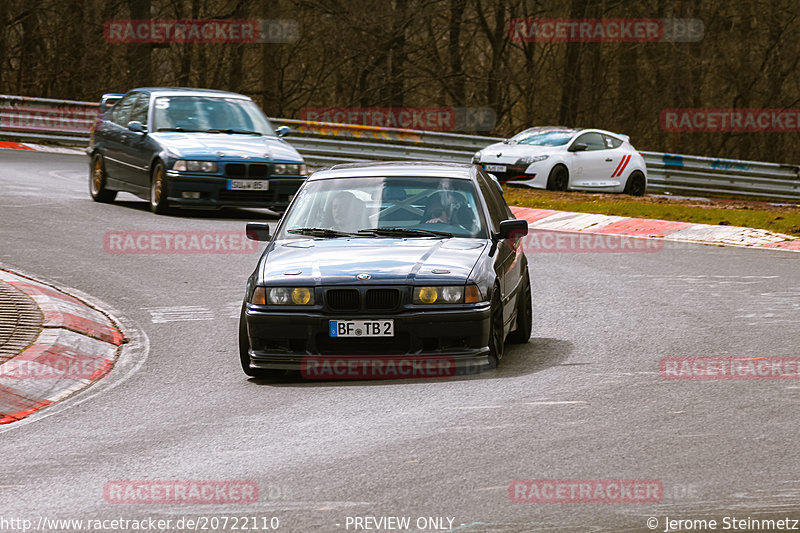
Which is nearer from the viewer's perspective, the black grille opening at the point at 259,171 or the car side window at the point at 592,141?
the black grille opening at the point at 259,171

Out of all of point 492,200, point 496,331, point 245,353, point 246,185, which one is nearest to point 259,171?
point 246,185

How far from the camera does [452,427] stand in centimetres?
695

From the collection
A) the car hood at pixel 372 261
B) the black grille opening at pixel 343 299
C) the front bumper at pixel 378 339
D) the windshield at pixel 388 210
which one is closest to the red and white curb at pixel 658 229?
the windshield at pixel 388 210

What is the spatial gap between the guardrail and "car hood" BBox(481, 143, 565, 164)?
3884 mm

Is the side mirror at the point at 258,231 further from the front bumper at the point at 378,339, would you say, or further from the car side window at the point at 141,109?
the car side window at the point at 141,109

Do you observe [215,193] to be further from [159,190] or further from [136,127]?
[136,127]

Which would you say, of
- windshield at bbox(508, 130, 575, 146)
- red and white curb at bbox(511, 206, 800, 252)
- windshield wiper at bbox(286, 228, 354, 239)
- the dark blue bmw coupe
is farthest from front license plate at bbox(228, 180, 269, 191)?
windshield at bbox(508, 130, 575, 146)

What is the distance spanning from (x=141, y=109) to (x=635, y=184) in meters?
11.4

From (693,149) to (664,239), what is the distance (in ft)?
94.3

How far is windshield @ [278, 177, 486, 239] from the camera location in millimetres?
9352

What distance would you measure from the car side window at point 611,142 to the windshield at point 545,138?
83 centimetres

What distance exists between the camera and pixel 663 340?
32.4ft

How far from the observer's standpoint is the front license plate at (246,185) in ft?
57.4

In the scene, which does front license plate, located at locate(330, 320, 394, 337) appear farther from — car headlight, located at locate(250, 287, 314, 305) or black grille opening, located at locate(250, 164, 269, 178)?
black grille opening, located at locate(250, 164, 269, 178)
